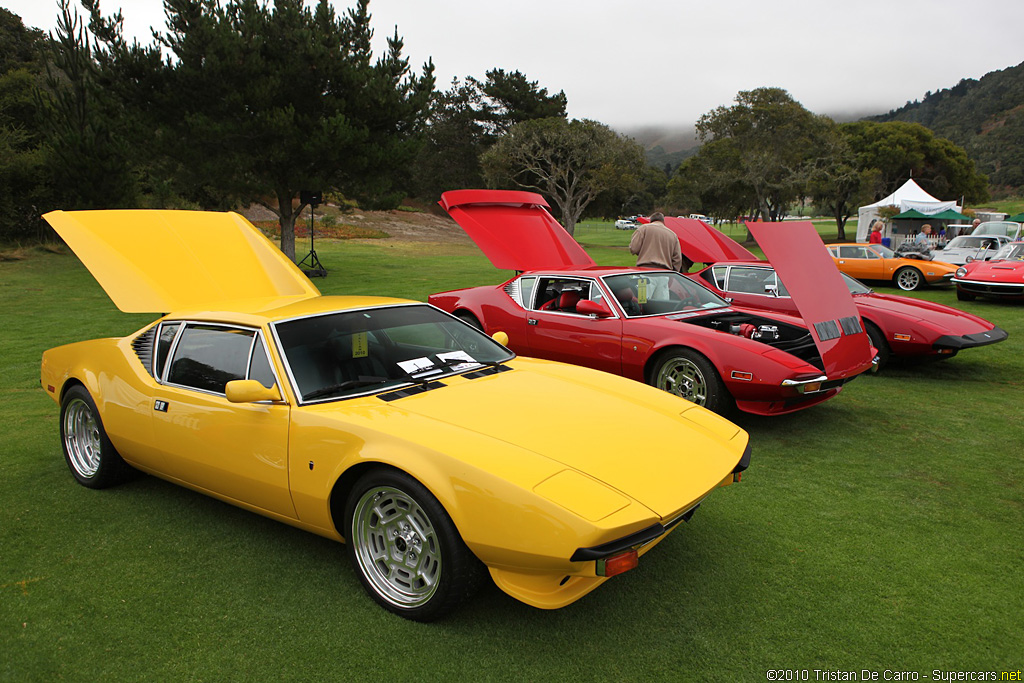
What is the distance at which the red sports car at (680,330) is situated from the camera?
504 cm

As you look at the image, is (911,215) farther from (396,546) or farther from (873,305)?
(396,546)

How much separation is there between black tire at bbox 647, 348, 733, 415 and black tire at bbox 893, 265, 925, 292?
43.5ft

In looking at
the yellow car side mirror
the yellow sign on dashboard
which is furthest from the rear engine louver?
the yellow sign on dashboard

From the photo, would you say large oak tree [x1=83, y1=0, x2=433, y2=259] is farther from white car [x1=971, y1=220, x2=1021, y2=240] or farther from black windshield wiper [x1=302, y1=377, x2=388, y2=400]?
white car [x1=971, y1=220, x2=1021, y2=240]

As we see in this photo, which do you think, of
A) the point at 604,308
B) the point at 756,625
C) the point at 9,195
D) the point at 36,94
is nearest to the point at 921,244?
the point at 604,308

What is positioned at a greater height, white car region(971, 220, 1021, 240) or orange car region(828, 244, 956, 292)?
white car region(971, 220, 1021, 240)

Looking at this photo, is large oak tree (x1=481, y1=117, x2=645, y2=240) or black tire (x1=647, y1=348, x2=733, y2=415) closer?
black tire (x1=647, y1=348, x2=733, y2=415)

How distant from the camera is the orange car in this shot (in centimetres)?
1550

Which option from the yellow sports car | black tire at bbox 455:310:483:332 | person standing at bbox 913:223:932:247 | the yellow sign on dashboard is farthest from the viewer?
person standing at bbox 913:223:932:247

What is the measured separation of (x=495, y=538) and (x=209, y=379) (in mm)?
1965

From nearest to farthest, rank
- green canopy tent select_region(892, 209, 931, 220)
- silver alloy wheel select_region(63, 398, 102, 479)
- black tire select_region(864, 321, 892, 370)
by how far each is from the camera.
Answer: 1. silver alloy wheel select_region(63, 398, 102, 479)
2. black tire select_region(864, 321, 892, 370)
3. green canopy tent select_region(892, 209, 931, 220)

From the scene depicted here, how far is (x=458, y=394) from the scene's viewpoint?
3.14m

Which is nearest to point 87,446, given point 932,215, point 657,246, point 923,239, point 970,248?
point 657,246

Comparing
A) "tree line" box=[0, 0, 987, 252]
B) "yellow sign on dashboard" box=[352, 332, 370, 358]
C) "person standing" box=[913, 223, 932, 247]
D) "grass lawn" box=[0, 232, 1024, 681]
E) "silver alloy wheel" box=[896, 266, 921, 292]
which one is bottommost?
"grass lawn" box=[0, 232, 1024, 681]
